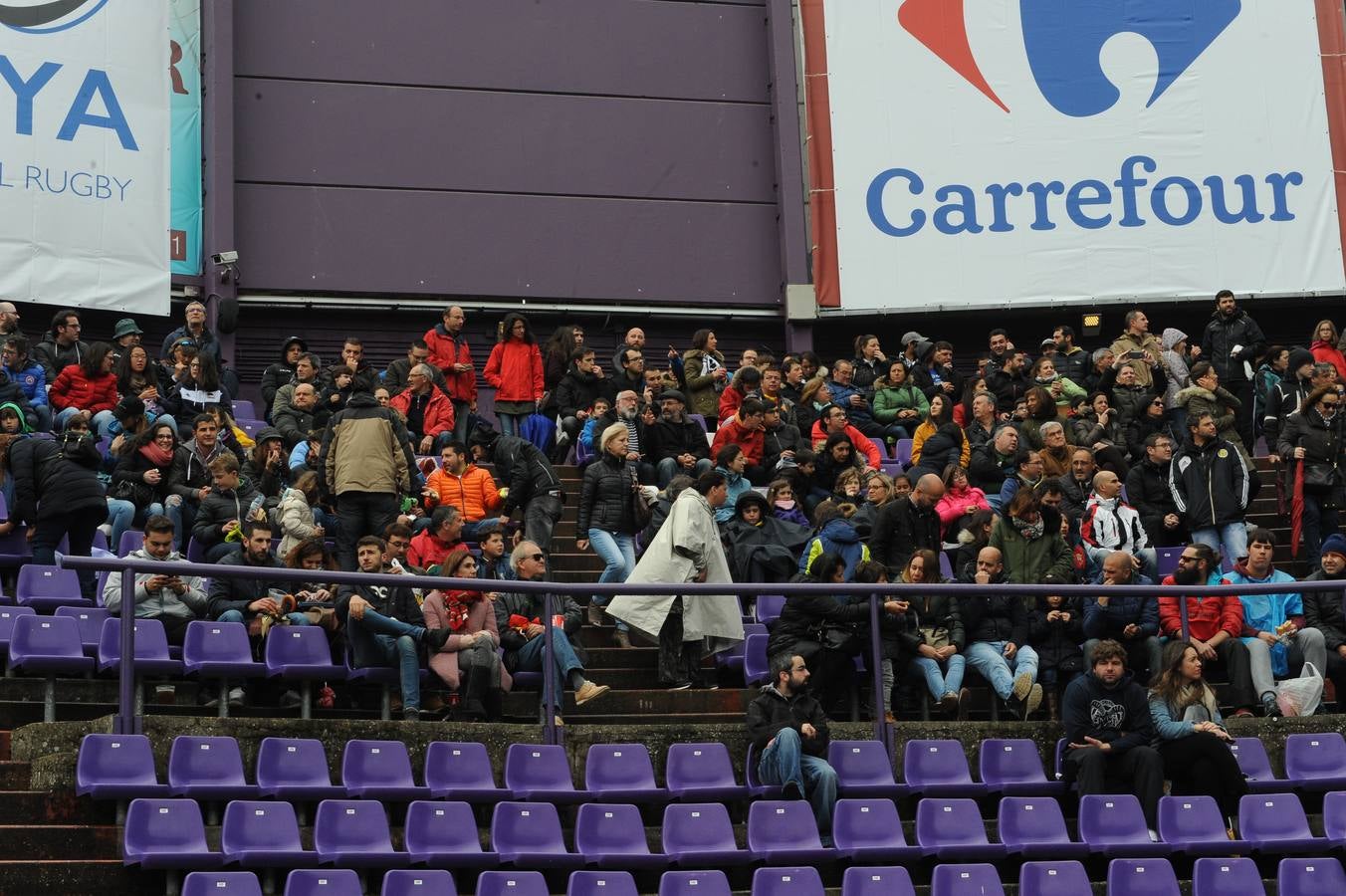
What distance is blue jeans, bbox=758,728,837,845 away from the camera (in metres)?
11.3

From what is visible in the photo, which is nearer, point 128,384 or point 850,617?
point 850,617

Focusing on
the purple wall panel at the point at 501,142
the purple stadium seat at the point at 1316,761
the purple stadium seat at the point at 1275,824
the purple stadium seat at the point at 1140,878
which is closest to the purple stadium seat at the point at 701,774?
the purple stadium seat at the point at 1140,878

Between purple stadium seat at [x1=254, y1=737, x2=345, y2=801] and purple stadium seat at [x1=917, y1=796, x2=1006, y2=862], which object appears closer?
purple stadium seat at [x1=254, y1=737, x2=345, y2=801]

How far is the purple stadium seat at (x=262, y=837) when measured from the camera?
9938mm

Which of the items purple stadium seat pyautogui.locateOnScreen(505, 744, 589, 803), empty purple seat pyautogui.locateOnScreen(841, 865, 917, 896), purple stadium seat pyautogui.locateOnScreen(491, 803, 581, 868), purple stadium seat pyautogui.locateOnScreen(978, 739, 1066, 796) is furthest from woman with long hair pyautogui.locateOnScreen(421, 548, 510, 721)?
purple stadium seat pyautogui.locateOnScreen(978, 739, 1066, 796)

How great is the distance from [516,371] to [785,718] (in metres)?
6.60

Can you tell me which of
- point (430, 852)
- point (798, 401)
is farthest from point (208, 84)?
point (430, 852)

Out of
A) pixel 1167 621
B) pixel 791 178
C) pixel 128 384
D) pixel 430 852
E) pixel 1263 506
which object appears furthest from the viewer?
pixel 791 178

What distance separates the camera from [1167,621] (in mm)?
12578

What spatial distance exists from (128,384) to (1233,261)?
11713 mm

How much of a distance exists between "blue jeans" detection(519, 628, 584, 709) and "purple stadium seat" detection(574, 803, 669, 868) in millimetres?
900

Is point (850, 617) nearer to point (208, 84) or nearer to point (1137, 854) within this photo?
point (1137, 854)

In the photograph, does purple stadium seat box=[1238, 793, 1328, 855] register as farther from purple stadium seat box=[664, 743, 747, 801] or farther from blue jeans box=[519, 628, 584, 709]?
blue jeans box=[519, 628, 584, 709]

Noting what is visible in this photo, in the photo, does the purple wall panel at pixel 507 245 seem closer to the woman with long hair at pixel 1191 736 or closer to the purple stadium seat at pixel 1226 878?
the woman with long hair at pixel 1191 736
